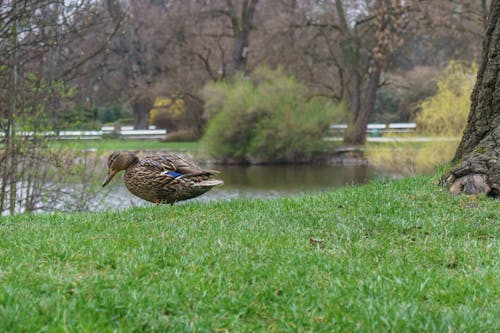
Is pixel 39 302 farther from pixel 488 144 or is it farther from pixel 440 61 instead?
pixel 440 61

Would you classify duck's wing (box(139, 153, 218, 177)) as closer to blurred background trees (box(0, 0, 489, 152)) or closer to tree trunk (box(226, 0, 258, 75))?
blurred background trees (box(0, 0, 489, 152))

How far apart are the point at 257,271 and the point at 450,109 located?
1891 cm

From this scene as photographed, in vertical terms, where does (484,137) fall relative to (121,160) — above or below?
A: above

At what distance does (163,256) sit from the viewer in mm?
4508

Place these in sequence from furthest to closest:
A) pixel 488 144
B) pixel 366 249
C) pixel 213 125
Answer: pixel 213 125, pixel 488 144, pixel 366 249

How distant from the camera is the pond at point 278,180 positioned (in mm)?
18766

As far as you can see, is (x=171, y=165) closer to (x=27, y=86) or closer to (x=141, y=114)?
(x=27, y=86)

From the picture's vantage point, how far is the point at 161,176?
705 cm

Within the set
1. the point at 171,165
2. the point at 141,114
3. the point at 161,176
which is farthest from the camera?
the point at 141,114

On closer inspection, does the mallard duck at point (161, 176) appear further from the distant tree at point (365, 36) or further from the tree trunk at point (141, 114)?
the tree trunk at point (141, 114)

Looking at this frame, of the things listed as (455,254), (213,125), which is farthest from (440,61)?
(455,254)

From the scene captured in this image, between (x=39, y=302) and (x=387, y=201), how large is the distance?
4.62 meters

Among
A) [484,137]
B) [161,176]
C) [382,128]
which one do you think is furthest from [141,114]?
[484,137]

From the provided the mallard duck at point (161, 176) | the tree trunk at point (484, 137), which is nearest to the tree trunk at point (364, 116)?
the tree trunk at point (484, 137)
